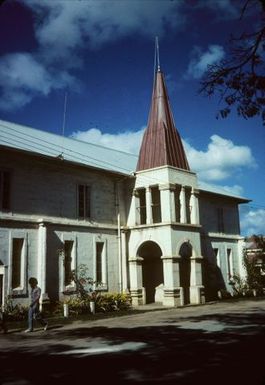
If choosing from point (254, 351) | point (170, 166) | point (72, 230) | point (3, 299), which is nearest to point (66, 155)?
point (72, 230)

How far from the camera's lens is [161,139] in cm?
2723

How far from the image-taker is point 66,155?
80.7 feet

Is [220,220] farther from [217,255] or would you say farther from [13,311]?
[13,311]

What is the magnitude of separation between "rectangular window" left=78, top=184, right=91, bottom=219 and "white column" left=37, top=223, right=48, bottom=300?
3.36m

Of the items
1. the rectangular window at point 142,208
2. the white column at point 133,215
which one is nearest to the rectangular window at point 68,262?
the white column at point 133,215

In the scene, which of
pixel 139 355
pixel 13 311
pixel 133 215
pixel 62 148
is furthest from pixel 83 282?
pixel 139 355

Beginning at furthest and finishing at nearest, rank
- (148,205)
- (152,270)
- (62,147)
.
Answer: (152,270) → (148,205) → (62,147)

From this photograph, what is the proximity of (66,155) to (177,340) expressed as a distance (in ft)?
51.3

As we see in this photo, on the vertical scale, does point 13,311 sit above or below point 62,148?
below

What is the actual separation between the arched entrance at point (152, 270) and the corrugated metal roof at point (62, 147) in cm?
584

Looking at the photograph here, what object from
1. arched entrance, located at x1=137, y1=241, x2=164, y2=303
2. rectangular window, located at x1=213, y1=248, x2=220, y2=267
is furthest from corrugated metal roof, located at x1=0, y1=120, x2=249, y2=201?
rectangular window, located at x1=213, y1=248, x2=220, y2=267

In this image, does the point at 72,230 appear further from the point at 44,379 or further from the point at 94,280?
the point at 44,379

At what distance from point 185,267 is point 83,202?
28.5 feet

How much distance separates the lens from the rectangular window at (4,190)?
20156 millimetres
